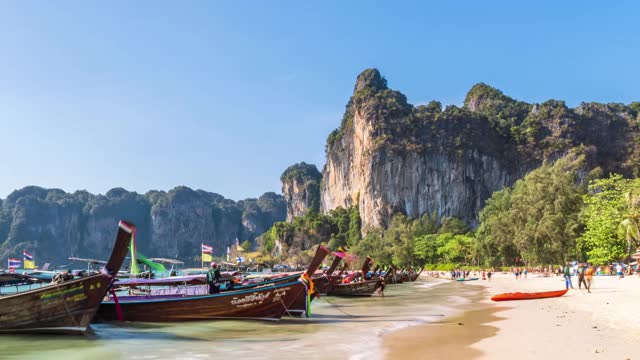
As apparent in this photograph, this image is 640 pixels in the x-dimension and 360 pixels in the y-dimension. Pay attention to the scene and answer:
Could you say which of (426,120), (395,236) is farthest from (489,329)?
(426,120)

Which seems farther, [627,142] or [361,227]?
[361,227]

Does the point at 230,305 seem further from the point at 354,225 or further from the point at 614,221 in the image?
the point at 354,225

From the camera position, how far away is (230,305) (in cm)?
1947

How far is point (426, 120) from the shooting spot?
14050 centimetres

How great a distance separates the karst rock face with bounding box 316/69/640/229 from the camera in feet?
425

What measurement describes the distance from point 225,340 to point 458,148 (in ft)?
419

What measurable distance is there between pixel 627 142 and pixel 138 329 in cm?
13560

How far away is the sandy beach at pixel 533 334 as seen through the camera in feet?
37.5

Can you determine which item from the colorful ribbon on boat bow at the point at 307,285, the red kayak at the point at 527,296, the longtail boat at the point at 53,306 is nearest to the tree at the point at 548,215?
the red kayak at the point at 527,296

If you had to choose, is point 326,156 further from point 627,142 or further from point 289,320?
point 289,320

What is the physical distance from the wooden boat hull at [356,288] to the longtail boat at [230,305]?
15.5 meters

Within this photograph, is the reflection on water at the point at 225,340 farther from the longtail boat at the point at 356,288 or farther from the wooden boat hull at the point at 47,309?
the longtail boat at the point at 356,288

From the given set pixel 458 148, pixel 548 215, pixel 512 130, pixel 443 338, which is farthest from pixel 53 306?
pixel 512 130

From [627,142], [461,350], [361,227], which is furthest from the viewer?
[361,227]
